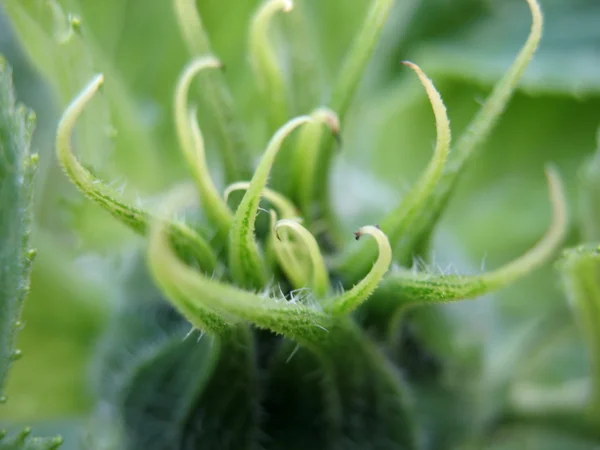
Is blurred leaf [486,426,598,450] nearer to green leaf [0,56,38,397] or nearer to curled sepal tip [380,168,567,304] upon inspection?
curled sepal tip [380,168,567,304]

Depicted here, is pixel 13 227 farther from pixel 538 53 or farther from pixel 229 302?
pixel 538 53

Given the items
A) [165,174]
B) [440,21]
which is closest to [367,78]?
[440,21]

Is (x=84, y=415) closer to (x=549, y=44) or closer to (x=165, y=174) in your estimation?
(x=165, y=174)

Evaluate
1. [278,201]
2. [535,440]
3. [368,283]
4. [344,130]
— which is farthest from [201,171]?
[535,440]

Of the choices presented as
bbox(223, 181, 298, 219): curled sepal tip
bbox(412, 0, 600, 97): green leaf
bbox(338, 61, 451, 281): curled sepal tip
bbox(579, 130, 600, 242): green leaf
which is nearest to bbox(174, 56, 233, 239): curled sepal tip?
bbox(223, 181, 298, 219): curled sepal tip

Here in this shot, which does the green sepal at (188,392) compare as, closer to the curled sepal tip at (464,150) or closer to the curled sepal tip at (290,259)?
the curled sepal tip at (290,259)

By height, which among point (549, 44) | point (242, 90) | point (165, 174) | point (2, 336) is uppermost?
point (549, 44)
